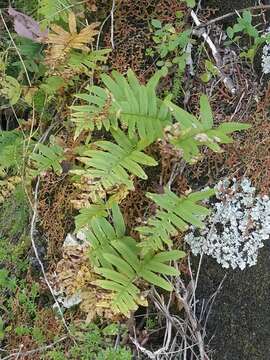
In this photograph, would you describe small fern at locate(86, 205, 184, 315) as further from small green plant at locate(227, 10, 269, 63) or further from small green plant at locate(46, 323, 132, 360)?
small green plant at locate(227, 10, 269, 63)

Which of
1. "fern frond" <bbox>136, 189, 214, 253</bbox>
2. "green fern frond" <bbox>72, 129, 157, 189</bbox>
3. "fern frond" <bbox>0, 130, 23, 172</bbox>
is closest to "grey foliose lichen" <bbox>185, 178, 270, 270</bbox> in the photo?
"fern frond" <bbox>136, 189, 214, 253</bbox>

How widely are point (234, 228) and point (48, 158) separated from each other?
2.90ft

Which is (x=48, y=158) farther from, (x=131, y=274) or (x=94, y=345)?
(x=94, y=345)

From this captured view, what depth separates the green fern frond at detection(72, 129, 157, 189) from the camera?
8.17ft

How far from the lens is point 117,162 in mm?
2535

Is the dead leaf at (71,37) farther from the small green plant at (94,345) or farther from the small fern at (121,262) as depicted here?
the small green plant at (94,345)

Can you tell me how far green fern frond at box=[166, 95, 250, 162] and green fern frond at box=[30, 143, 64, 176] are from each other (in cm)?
62

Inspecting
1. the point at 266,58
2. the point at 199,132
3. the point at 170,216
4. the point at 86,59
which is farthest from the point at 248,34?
the point at 170,216

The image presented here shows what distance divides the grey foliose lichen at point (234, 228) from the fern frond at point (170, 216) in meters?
0.18

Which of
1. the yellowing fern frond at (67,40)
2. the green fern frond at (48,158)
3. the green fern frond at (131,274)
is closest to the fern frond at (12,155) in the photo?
the green fern frond at (48,158)

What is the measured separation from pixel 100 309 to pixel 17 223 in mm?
779

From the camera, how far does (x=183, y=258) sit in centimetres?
266

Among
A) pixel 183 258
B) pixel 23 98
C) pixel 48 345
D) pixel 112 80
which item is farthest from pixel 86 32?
pixel 48 345

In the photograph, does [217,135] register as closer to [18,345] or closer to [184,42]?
[184,42]
